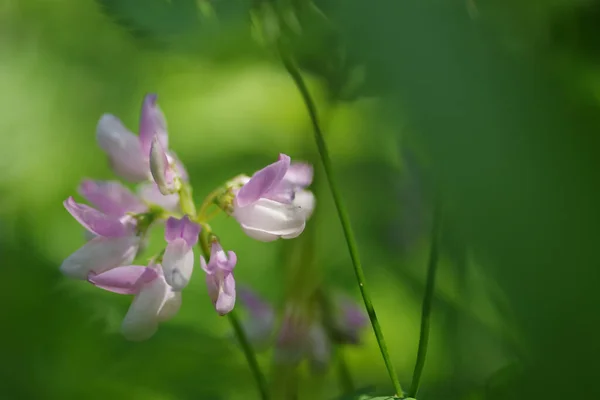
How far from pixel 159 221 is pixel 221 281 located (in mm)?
109

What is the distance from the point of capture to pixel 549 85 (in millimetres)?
264

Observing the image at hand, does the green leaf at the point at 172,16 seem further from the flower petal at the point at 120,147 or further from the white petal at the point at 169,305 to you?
the white petal at the point at 169,305

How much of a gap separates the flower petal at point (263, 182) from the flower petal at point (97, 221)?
0.09 m

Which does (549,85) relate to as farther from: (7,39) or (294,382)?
(7,39)

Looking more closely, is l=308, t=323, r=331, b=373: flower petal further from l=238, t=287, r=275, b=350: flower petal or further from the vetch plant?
the vetch plant

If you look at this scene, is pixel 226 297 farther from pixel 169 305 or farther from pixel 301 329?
pixel 301 329

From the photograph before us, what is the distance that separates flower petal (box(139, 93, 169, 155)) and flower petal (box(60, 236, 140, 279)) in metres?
0.07

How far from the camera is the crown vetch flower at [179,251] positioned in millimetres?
519

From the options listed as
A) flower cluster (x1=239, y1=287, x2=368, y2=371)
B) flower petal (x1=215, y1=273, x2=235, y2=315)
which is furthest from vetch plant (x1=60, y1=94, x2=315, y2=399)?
flower cluster (x1=239, y1=287, x2=368, y2=371)

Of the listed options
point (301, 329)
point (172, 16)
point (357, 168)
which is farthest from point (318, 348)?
point (357, 168)

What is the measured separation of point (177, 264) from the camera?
0.52m

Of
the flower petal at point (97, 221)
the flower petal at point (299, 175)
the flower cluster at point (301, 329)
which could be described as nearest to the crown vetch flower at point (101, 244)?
the flower petal at point (97, 221)

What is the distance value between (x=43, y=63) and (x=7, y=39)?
0.10 m

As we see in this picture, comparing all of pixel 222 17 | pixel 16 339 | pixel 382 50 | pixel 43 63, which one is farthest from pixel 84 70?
pixel 382 50
